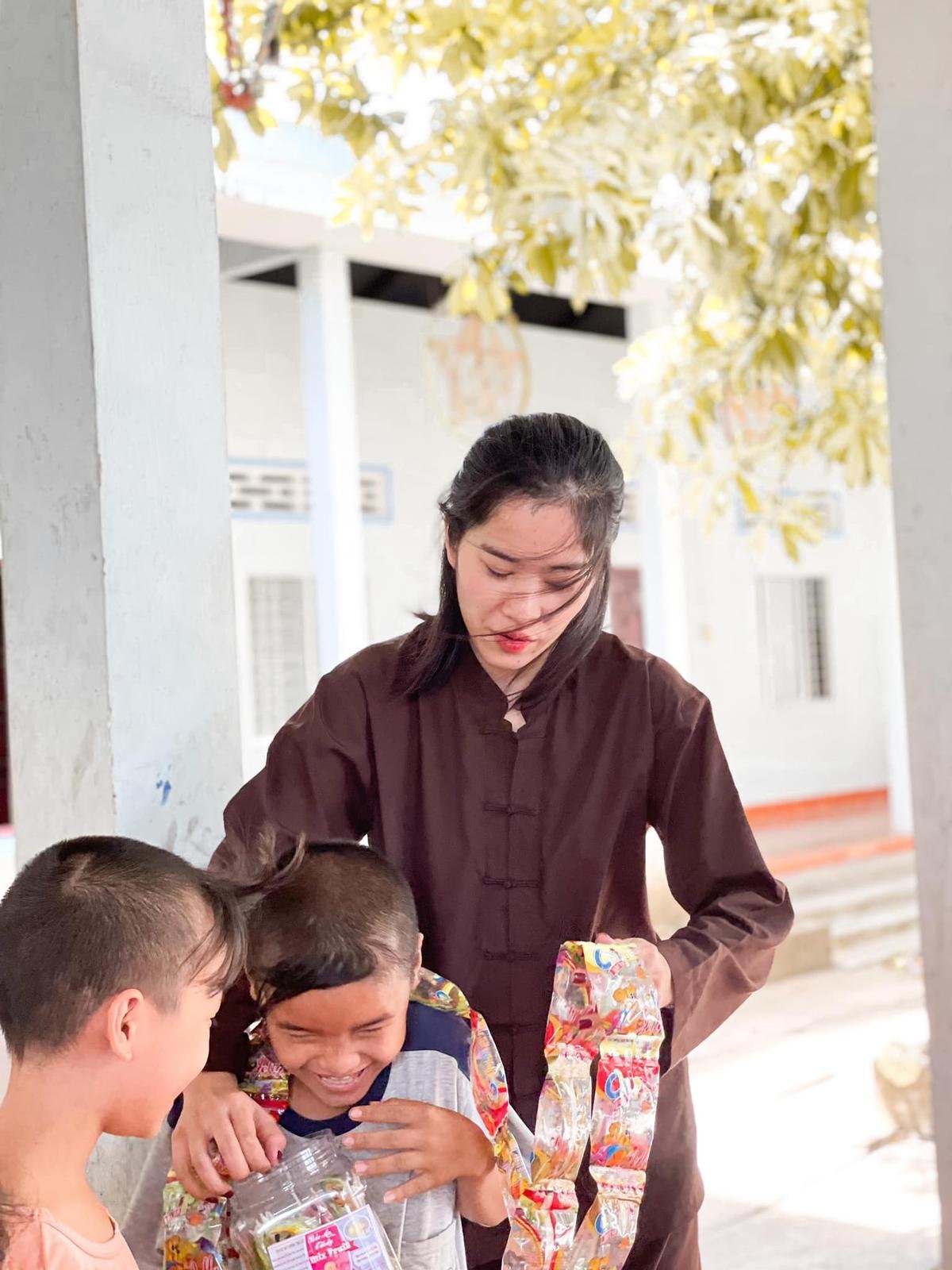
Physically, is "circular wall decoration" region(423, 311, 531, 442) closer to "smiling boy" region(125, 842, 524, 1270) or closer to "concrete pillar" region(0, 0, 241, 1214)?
"concrete pillar" region(0, 0, 241, 1214)

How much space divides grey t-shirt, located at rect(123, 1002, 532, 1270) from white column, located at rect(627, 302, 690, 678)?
28.7 ft

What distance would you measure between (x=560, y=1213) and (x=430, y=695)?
0.61 m

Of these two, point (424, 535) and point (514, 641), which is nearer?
point (514, 641)

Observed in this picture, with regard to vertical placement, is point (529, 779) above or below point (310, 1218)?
above

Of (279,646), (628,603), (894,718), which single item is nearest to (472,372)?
(279,646)

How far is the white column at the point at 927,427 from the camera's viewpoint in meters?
2.54

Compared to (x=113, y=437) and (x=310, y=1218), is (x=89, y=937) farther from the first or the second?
(x=113, y=437)

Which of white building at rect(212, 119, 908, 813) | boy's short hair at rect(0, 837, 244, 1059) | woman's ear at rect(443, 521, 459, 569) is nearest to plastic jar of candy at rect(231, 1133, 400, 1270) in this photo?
boy's short hair at rect(0, 837, 244, 1059)

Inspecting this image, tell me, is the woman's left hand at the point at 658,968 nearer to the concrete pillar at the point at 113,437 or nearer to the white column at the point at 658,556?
the concrete pillar at the point at 113,437

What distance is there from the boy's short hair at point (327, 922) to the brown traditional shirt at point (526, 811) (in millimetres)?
109

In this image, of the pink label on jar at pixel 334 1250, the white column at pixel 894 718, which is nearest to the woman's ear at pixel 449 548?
the pink label on jar at pixel 334 1250

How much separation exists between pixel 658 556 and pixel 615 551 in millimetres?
2468

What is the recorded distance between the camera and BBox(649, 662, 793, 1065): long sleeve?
170cm

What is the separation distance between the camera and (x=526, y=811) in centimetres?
181
